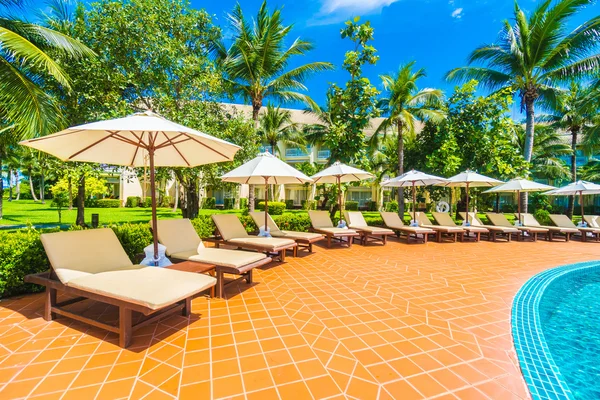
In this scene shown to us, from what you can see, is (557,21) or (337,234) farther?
(557,21)

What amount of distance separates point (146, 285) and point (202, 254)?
1711mm

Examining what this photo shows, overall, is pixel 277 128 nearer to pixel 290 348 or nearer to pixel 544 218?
pixel 544 218

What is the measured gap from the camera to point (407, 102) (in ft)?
46.6

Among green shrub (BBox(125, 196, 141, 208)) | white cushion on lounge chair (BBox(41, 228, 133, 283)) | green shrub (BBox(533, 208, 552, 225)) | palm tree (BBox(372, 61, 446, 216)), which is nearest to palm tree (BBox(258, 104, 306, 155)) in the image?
palm tree (BBox(372, 61, 446, 216))

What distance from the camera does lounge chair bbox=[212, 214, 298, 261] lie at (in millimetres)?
5983

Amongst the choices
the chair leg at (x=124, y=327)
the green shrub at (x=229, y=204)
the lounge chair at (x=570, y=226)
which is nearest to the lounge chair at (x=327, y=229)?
the chair leg at (x=124, y=327)

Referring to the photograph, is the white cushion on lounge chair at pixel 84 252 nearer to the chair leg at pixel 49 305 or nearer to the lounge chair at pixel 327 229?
the chair leg at pixel 49 305

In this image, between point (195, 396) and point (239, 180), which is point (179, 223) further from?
point (195, 396)

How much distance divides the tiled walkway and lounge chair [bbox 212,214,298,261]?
3.31ft

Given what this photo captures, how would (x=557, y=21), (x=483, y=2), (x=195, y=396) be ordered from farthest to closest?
(x=483, y=2) < (x=557, y=21) < (x=195, y=396)

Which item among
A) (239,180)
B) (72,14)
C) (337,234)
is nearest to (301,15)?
(72,14)

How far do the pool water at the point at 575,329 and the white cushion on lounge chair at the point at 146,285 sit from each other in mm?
3855

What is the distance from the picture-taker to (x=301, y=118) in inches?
1399

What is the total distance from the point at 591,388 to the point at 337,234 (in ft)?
19.9
